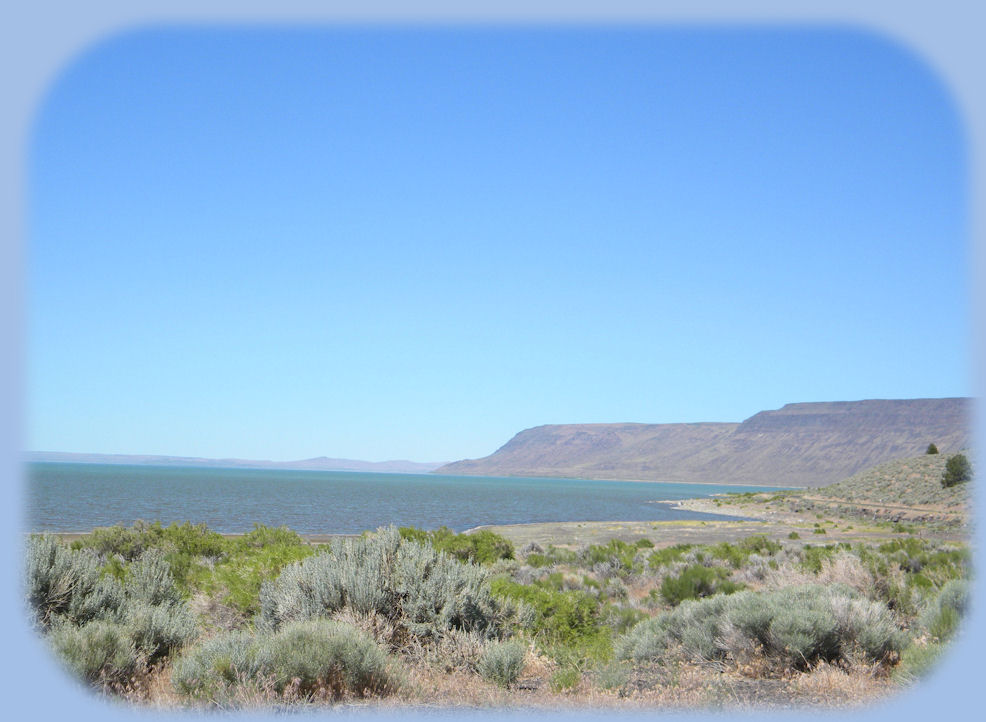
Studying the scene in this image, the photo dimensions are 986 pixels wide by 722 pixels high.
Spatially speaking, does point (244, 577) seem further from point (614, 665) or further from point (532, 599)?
point (614, 665)

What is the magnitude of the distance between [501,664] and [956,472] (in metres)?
55.2

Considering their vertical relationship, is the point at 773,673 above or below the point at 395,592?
below

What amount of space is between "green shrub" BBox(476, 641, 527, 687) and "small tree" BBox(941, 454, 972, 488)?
171 feet

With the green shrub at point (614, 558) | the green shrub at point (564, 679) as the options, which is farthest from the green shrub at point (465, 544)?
the green shrub at point (564, 679)

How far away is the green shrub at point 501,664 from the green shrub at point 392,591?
69 centimetres

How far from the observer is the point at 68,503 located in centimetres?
4769

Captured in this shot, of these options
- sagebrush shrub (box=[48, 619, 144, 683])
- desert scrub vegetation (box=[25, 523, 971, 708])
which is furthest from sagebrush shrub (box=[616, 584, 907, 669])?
sagebrush shrub (box=[48, 619, 144, 683])

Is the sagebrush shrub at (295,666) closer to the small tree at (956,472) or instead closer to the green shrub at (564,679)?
the green shrub at (564,679)

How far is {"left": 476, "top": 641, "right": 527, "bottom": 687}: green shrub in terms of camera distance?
18.8 ft

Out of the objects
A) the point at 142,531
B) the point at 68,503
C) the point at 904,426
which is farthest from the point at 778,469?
the point at 142,531

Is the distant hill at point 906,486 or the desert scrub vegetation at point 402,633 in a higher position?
the desert scrub vegetation at point 402,633

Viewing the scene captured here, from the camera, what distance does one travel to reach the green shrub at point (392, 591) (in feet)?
21.5

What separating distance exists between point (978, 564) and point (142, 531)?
1502 centimetres

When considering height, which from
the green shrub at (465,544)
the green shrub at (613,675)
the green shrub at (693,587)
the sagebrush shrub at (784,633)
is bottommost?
the green shrub at (693,587)
